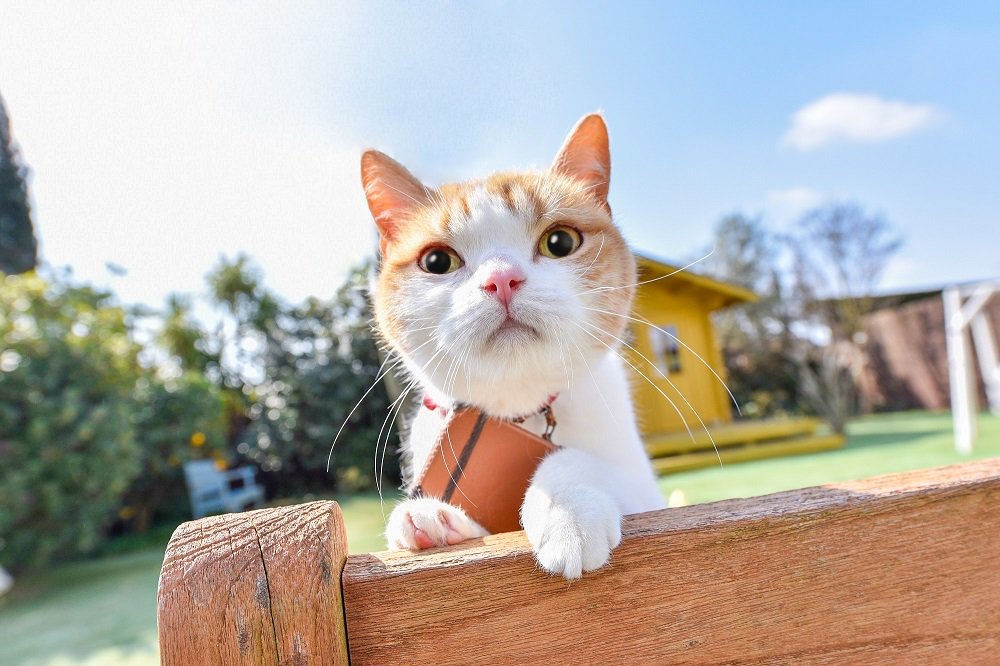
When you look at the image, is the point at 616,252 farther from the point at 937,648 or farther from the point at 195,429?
the point at 195,429

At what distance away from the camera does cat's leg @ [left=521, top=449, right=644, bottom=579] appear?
43 centimetres

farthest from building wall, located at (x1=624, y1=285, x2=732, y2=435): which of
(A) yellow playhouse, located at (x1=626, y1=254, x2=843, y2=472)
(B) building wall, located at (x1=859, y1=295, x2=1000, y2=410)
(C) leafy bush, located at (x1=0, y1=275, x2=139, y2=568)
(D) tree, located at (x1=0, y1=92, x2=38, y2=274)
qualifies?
(D) tree, located at (x1=0, y1=92, x2=38, y2=274)

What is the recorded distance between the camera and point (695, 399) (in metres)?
5.89

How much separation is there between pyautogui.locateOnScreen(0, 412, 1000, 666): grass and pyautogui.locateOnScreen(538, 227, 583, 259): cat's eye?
2377 mm

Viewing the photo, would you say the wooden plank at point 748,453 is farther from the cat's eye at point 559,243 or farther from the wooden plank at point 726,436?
the cat's eye at point 559,243

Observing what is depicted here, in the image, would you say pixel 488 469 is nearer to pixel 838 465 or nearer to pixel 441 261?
pixel 441 261

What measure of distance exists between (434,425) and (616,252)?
344 millimetres

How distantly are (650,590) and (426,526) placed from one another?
0.67ft

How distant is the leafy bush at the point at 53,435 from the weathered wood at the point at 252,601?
4.48 metres

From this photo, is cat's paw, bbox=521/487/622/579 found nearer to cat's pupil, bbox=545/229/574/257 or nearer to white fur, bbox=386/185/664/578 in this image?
white fur, bbox=386/185/664/578

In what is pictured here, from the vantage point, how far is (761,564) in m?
0.45

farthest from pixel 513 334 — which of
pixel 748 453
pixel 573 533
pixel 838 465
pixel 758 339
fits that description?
pixel 758 339

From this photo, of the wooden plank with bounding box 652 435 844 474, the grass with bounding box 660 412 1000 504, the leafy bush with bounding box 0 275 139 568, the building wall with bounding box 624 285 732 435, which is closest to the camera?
the grass with bounding box 660 412 1000 504

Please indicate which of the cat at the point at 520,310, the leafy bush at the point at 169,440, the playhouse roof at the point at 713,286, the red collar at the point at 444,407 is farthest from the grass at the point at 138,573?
the cat at the point at 520,310
